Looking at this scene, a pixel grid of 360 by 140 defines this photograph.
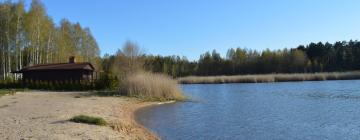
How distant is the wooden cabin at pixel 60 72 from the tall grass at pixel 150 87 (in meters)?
9.06

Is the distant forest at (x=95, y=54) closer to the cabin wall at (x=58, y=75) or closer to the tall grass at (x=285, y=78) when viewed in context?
the cabin wall at (x=58, y=75)

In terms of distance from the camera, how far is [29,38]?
5038 centimetres

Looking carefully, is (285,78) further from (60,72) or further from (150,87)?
(150,87)

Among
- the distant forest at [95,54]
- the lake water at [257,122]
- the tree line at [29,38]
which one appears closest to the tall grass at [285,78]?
the distant forest at [95,54]

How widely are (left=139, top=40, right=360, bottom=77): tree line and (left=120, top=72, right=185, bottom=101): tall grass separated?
1999 inches

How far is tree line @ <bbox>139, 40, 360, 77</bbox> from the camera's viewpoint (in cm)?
9069

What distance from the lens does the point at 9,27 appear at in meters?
48.5

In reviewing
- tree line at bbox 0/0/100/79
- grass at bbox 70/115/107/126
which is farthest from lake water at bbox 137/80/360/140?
tree line at bbox 0/0/100/79

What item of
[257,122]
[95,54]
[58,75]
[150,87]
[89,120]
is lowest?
[257,122]

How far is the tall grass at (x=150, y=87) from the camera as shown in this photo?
32406mm

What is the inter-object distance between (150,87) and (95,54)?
4403 centimetres

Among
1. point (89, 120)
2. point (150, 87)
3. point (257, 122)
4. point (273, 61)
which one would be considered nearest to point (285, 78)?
point (273, 61)

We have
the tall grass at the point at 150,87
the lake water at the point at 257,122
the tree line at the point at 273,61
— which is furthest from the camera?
the tree line at the point at 273,61

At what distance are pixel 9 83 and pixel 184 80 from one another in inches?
1529
